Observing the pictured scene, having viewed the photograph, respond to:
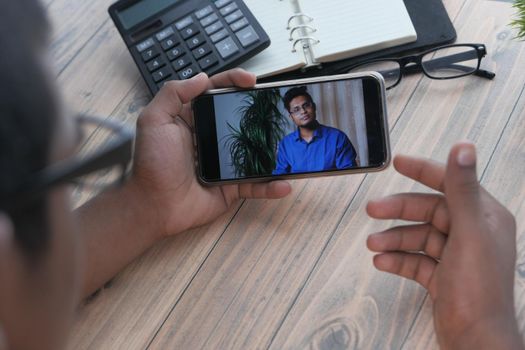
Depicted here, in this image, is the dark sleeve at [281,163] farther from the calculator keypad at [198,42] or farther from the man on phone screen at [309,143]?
the calculator keypad at [198,42]

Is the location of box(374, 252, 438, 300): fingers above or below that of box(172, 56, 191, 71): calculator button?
below

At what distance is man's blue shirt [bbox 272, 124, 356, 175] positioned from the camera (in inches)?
27.7

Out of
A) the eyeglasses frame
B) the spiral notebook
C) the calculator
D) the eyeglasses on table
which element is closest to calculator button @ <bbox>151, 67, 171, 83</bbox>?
the calculator

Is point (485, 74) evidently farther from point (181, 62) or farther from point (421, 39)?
point (181, 62)

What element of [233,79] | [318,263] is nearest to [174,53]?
[233,79]

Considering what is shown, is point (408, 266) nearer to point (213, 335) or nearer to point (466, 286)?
point (466, 286)

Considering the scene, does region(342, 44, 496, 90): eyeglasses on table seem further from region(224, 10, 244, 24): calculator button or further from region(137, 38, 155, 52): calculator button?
region(137, 38, 155, 52): calculator button

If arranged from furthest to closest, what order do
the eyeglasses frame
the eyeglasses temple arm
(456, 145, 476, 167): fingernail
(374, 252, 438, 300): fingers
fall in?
the eyeglasses temple arm
(374, 252, 438, 300): fingers
(456, 145, 476, 167): fingernail
the eyeglasses frame

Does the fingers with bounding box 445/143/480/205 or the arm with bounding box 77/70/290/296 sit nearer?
the fingers with bounding box 445/143/480/205

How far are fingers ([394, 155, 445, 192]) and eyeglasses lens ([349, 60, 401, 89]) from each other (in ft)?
0.48

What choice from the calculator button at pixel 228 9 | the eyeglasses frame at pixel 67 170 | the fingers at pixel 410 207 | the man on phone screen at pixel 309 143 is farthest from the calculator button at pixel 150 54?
the eyeglasses frame at pixel 67 170

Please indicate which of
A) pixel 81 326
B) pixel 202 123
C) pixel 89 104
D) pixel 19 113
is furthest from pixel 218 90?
pixel 19 113

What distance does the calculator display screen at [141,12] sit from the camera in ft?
2.73

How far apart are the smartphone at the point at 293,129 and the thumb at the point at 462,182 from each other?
0.40ft
